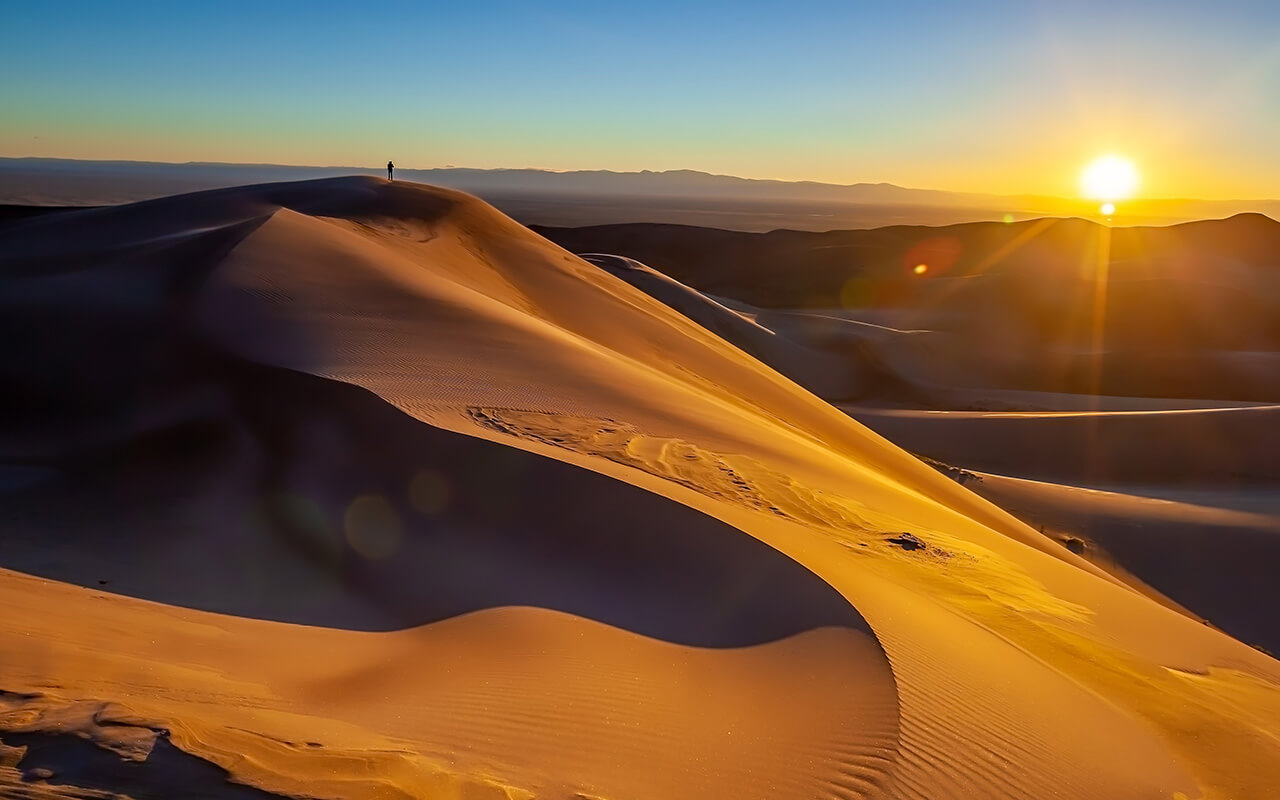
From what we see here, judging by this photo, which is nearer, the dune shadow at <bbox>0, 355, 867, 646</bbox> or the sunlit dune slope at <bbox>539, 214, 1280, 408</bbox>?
the dune shadow at <bbox>0, 355, 867, 646</bbox>

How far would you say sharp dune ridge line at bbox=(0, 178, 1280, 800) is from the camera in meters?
2.96

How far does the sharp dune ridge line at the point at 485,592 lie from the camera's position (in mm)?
2965

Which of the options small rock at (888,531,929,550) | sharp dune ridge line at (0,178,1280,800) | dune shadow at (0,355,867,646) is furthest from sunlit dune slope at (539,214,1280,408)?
dune shadow at (0,355,867,646)

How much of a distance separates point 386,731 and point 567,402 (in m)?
4.61

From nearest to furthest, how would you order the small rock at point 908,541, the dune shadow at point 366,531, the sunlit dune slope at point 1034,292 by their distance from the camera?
the dune shadow at point 366,531, the small rock at point 908,541, the sunlit dune slope at point 1034,292

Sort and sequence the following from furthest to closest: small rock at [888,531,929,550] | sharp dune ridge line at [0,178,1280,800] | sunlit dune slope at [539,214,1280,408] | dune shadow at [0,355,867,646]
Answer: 1. sunlit dune slope at [539,214,1280,408]
2. small rock at [888,531,929,550]
3. dune shadow at [0,355,867,646]
4. sharp dune ridge line at [0,178,1280,800]

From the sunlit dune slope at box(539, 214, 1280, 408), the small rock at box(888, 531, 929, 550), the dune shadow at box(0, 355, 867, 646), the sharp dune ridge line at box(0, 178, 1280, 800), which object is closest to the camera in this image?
the sharp dune ridge line at box(0, 178, 1280, 800)

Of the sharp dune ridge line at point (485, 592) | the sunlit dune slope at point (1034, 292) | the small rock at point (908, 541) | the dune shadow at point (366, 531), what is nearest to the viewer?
the sharp dune ridge line at point (485, 592)

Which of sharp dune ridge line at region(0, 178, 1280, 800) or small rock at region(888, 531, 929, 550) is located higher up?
sharp dune ridge line at region(0, 178, 1280, 800)

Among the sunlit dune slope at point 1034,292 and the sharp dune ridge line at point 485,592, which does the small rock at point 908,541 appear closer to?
the sharp dune ridge line at point 485,592

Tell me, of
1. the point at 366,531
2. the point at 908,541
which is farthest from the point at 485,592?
the point at 908,541

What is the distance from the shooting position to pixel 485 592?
466 centimetres

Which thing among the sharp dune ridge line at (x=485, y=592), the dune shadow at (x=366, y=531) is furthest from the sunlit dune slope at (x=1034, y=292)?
the dune shadow at (x=366, y=531)

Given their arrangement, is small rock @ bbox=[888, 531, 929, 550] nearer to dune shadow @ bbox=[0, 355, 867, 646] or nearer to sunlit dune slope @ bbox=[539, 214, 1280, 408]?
dune shadow @ bbox=[0, 355, 867, 646]
